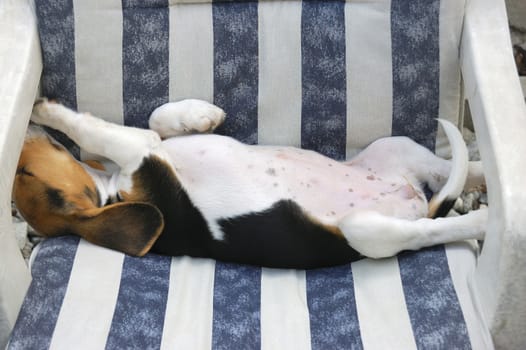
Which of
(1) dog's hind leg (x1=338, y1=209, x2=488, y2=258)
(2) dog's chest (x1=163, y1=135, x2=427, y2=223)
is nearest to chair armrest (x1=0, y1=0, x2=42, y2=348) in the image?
(2) dog's chest (x1=163, y1=135, x2=427, y2=223)

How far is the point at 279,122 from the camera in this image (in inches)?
81.1

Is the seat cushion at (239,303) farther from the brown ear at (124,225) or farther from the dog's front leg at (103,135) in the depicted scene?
the dog's front leg at (103,135)

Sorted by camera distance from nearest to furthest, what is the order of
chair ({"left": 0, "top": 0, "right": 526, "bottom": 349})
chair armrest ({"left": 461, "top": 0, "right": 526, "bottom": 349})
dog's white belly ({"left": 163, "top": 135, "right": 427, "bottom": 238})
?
1. chair armrest ({"left": 461, "top": 0, "right": 526, "bottom": 349})
2. chair ({"left": 0, "top": 0, "right": 526, "bottom": 349})
3. dog's white belly ({"left": 163, "top": 135, "right": 427, "bottom": 238})

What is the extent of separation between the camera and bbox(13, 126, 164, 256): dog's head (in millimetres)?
1830

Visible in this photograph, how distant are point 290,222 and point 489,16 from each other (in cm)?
71

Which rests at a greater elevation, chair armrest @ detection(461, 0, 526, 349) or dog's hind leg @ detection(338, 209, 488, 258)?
chair armrest @ detection(461, 0, 526, 349)

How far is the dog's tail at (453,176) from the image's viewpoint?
1858 mm

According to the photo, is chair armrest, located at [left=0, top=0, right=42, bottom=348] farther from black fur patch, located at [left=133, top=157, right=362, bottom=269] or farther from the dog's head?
black fur patch, located at [left=133, top=157, right=362, bottom=269]

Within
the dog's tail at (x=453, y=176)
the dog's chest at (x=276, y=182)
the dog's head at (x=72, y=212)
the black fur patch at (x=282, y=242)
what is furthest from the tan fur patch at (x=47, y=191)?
the dog's tail at (x=453, y=176)

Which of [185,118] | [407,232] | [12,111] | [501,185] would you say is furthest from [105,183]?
[501,185]

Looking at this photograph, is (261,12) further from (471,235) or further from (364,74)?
(471,235)

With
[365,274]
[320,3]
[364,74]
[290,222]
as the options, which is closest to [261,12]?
[320,3]

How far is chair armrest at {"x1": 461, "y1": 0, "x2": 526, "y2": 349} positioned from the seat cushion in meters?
0.06

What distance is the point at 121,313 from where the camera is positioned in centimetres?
168
